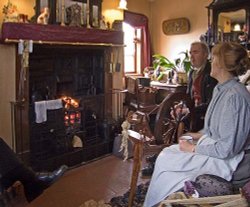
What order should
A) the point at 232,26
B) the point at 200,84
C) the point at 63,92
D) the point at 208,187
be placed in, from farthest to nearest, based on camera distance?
the point at 232,26 < the point at 63,92 < the point at 200,84 < the point at 208,187

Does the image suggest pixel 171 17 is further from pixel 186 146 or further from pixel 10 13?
pixel 186 146

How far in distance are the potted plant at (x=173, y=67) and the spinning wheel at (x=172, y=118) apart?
2.16 m

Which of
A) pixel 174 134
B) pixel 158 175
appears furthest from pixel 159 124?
pixel 158 175

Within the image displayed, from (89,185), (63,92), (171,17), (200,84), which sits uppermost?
(171,17)

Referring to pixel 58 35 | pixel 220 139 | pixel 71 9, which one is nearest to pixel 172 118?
pixel 220 139

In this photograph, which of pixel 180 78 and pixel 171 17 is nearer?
pixel 180 78

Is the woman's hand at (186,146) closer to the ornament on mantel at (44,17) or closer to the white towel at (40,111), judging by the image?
the white towel at (40,111)

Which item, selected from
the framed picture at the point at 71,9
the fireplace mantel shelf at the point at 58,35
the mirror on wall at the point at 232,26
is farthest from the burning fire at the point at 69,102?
the mirror on wall at the point at 232,26

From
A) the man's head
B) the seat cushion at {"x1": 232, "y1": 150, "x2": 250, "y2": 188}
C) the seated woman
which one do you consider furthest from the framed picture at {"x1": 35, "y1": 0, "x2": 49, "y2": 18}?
the seat cushion at {"x1": 232, "y1": 150, "x2": 250, "y2": 188}

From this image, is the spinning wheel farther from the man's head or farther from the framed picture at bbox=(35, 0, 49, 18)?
the framed picture at bbox=(35, 0, 49, 18)

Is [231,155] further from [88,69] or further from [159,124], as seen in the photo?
[88,69]

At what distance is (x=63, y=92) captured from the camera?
12.0ft

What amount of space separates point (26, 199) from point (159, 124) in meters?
1.08

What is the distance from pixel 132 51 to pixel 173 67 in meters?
0.86
